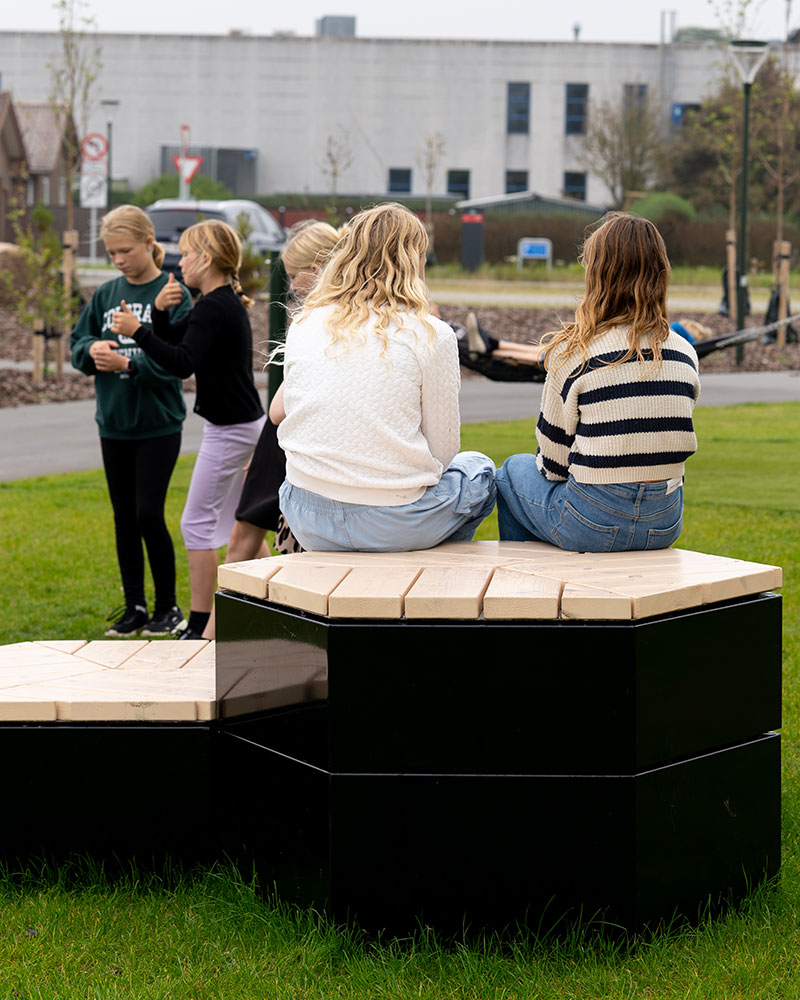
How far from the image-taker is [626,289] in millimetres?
3943

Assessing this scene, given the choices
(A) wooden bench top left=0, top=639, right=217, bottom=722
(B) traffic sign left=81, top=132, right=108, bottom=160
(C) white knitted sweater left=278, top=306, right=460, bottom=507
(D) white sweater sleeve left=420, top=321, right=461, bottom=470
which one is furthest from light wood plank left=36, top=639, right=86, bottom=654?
(B) traffic sign left=81, top=132, right=108, bottom=160

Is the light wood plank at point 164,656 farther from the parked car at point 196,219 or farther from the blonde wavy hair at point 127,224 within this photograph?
the parked car at point 196,219

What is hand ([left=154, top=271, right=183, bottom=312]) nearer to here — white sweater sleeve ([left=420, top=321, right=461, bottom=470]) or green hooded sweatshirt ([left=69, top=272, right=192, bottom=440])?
green hooded sweatshirt ([left=69, top=272, right=192, bottom=440])

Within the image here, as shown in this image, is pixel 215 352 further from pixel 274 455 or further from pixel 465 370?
pixel 465 370

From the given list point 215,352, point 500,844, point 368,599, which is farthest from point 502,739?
point 215,352

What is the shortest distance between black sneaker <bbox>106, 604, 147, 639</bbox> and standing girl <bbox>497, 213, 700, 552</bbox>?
124 inches

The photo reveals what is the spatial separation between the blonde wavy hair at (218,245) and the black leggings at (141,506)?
0.91 metres

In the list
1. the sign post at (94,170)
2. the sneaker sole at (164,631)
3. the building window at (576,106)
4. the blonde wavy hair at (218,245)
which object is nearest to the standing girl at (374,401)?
the blonde wavy hair at (218,245)

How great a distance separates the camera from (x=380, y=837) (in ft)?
11.2

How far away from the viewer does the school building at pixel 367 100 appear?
65875 millimetres

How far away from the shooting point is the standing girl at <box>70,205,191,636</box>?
6344 millimetres

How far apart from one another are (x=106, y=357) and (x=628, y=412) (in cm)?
308

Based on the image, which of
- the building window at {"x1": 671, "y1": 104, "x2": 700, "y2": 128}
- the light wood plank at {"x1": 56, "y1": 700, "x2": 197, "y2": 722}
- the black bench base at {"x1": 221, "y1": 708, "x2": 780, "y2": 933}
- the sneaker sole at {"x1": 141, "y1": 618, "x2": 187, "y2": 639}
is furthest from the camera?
the building window at {"x1": 671, "y1": 104, "x2": 700, "y2": 128}

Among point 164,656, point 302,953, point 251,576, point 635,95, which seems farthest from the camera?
point 635,95
